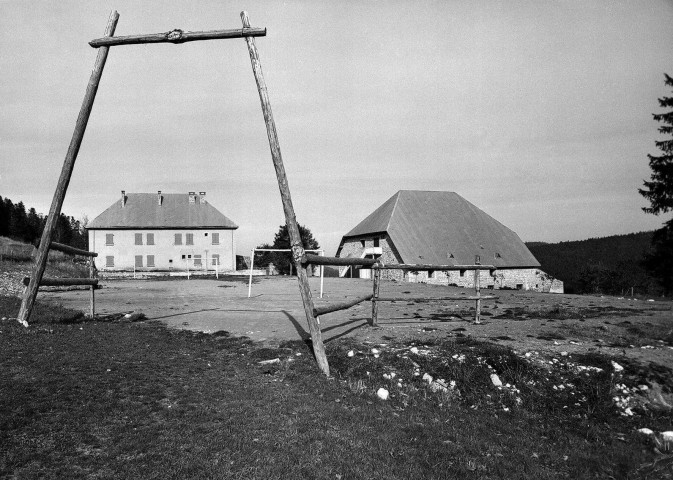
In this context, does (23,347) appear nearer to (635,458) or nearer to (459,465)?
(459,465)

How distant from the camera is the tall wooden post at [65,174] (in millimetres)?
9102

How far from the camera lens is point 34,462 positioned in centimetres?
348

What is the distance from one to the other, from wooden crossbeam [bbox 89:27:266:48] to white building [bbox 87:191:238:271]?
1774 inches

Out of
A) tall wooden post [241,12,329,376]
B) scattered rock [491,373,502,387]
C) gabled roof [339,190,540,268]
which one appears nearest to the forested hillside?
gabled roof [339,190,540,268]

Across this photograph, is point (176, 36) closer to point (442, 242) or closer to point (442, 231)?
point (442, 242)

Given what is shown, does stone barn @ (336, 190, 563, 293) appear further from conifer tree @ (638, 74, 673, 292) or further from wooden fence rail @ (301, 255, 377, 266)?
wooden fence rail @ (301, 255, 377, 266)

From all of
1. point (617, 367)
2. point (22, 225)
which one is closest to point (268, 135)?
point (617, 367)

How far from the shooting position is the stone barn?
126ft

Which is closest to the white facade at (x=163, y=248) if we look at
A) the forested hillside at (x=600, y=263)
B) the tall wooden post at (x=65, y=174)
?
the forested hillside at (x=600, y=263)

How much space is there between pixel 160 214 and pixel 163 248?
4214 mm

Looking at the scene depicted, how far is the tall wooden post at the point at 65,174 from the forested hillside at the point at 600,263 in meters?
48.9

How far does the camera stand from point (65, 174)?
9.26 meters

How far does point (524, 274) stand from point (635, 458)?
136ft

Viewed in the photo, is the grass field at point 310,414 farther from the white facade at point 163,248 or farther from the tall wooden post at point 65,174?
the white facade at point 163,248
